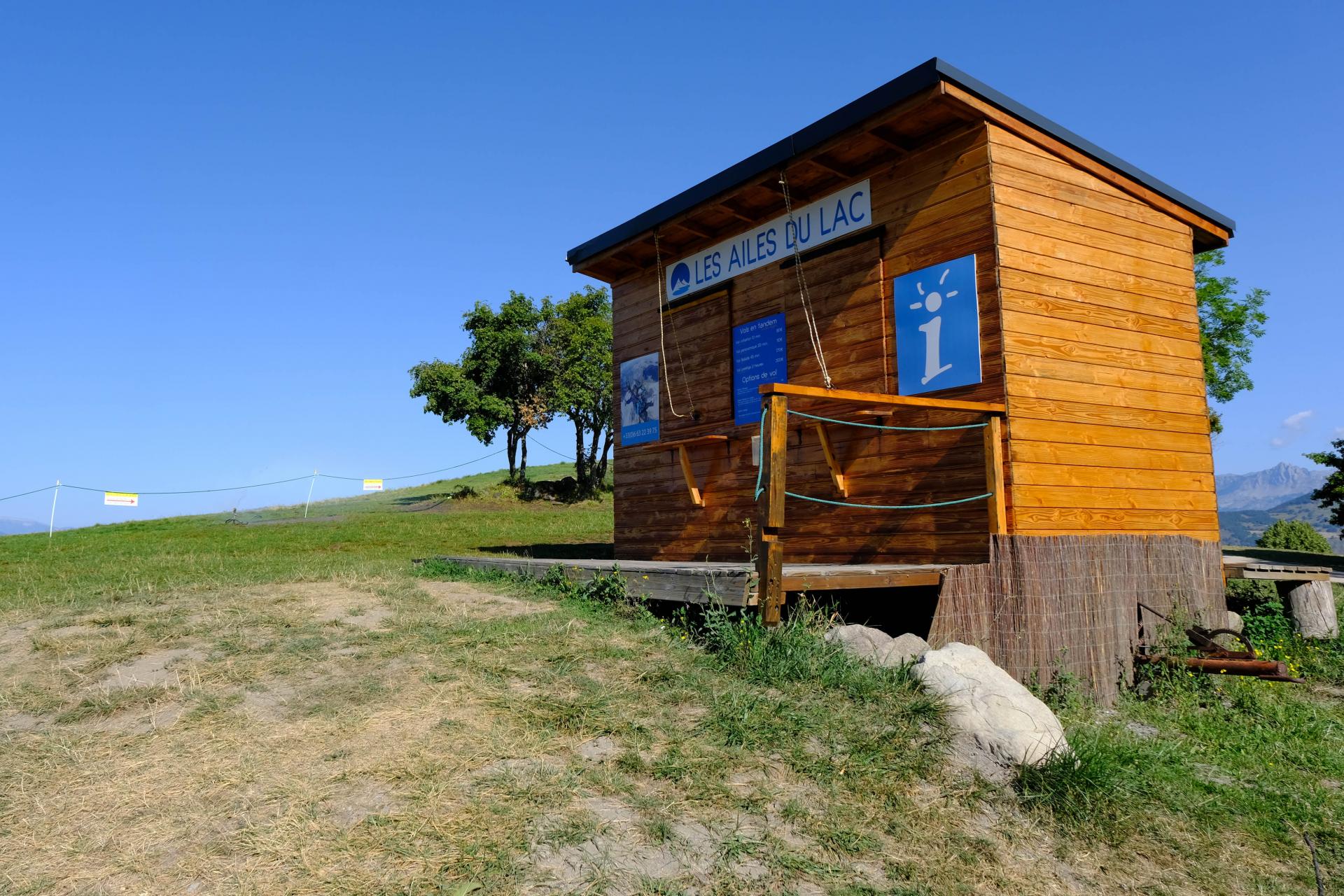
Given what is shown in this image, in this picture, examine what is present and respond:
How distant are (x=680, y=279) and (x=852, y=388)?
10.9 feet

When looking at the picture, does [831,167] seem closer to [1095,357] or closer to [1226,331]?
[1095,357]

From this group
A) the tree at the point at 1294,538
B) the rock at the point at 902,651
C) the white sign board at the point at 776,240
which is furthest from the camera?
the tree at the point at 1294,538

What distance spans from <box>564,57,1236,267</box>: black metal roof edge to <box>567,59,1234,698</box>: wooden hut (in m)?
0.03

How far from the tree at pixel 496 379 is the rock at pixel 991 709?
35.0 metres

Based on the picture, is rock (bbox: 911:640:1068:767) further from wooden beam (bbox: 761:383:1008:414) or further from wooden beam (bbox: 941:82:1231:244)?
wooden beam (bbox: 941:82:1231:244)

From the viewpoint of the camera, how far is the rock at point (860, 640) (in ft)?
21.1

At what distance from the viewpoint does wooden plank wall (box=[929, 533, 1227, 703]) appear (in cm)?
719

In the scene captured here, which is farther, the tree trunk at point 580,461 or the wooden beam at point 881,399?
the tree trunk at point 580,461

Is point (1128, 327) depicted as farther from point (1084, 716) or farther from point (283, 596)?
point (283, 596)

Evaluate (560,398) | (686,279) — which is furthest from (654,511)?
(560,398)

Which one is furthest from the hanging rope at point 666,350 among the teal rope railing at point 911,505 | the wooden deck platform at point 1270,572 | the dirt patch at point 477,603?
the wooden deck platform at point 1270,572

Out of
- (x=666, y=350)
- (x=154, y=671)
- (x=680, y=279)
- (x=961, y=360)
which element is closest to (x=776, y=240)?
(x=680, y=279)

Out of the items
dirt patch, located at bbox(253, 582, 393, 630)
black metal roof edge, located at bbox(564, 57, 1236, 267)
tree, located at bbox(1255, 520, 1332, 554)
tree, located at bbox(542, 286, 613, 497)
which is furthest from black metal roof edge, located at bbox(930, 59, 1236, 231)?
tree, located at bbox(542, 286, 613, 497)

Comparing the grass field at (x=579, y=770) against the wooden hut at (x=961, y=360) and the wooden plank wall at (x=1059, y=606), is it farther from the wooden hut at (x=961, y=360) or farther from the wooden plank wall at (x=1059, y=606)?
the wooden hut at (x=961, y=360)
